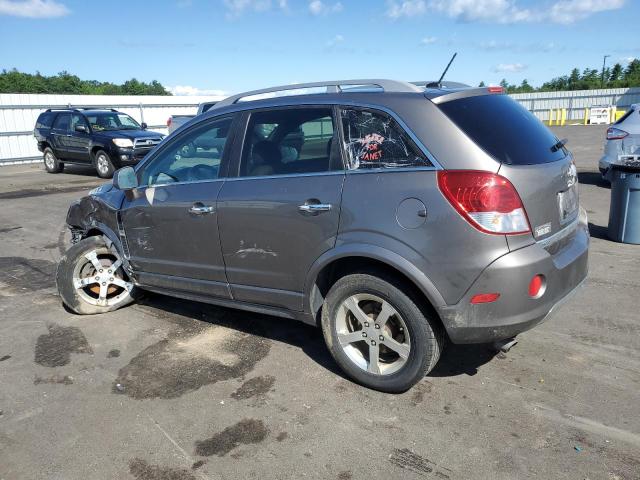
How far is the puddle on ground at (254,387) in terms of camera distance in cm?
A: 362

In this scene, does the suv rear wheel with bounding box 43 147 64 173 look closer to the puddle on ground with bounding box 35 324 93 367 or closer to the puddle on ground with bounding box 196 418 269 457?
the puddle on ground with bounding box 35 324 93 367

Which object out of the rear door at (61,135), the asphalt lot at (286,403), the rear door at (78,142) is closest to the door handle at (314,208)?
the asphalt lot at (286,403)

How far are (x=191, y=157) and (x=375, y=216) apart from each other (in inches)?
75.3

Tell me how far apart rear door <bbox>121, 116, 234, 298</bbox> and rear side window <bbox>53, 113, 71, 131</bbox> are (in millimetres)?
13666

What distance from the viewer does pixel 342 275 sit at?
3.68 meters

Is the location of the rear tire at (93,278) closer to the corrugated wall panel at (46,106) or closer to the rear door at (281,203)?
the rear door at (281,203)

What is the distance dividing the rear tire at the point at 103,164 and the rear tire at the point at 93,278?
10808 millimetres

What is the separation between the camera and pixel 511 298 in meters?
3.05

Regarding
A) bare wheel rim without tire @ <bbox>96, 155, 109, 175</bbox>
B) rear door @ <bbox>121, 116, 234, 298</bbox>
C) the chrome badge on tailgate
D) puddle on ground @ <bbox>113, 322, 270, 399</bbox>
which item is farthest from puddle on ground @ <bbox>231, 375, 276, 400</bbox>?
bare wheel rim without tire @ <bbox>96, 155, 109, 175</bbox>

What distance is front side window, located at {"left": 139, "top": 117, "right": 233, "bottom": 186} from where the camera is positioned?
4.20m

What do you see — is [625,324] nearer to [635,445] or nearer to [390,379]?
[635,445]

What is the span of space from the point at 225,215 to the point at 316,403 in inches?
58.5

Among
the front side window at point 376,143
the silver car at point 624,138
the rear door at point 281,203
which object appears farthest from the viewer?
the silver car at point 624,138

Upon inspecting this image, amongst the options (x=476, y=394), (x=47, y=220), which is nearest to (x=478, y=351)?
(x=476, y=394)
